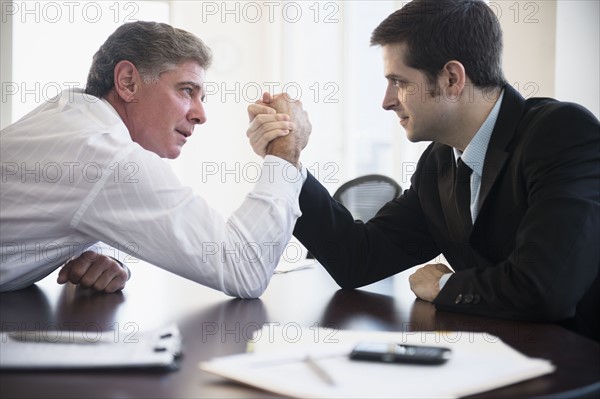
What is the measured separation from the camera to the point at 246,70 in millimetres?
6270

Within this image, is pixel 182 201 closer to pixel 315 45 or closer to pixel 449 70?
pixel 449 70

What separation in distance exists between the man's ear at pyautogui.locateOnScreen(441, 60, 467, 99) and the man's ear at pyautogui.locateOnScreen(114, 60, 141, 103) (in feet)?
2.77

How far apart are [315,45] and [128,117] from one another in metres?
4.30

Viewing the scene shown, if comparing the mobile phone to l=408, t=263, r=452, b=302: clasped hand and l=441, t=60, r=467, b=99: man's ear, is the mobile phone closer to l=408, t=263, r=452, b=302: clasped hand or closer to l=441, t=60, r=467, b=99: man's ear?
l=408, t=263, r=452, b=302: clasped hand

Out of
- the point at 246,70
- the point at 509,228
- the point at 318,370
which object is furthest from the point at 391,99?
the point at 246,70

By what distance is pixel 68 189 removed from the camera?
56.1 inches

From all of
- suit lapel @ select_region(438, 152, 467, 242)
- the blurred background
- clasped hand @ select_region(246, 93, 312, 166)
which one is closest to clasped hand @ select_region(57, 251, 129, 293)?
clasped hand @ select_region(246, 93, 312, 166)

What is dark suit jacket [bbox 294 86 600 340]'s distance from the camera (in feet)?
4.02

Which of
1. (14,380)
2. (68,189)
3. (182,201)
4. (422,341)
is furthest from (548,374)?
(68,189)

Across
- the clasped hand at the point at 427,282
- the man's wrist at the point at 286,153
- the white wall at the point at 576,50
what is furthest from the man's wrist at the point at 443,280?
the white wall at the point at 576,50

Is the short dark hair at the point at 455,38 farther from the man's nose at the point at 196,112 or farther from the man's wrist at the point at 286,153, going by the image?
the man's nose at the point at 196,112

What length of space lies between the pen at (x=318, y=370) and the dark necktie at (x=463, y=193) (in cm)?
87

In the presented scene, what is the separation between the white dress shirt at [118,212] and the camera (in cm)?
138

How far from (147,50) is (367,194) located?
1420 millimetres
